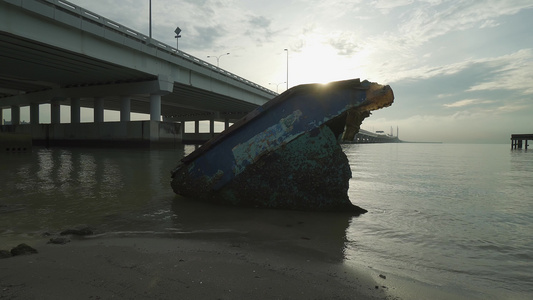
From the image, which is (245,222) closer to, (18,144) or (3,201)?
(3,201)

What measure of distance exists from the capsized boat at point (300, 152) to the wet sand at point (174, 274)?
1506mm

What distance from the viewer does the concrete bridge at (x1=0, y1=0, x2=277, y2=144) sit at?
15430 mm

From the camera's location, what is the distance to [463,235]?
2934 millimetres

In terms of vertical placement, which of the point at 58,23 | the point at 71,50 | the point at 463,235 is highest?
the point at 58,23

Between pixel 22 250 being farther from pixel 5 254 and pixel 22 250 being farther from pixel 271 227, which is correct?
pixel 271 227

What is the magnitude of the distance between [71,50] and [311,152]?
1863 cm

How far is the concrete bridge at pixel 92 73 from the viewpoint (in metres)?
15.4

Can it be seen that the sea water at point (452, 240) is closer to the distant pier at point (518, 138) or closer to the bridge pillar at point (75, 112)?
the bridge pillar at point (75, 112)

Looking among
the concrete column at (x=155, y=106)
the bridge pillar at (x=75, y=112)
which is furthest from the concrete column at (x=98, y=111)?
the concrete column at (x=155, y=106)

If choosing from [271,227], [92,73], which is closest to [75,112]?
[92,73]

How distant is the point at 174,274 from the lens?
5.94ft

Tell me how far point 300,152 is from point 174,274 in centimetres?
233

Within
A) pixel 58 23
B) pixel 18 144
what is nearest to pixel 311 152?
pixel 58 23

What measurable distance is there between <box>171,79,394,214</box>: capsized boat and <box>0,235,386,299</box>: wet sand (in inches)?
59.3
